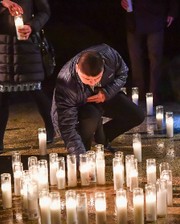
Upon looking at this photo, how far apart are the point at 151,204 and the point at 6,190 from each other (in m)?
1.36

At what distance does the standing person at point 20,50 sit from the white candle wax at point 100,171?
55.9 inches

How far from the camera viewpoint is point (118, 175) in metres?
7.11

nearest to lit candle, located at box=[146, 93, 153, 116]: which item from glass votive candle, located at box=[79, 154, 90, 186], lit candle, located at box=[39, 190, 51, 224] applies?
glass votive candle, located at box=[79, 154, 90, 186]

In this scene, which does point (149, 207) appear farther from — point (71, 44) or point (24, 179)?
point (71, 44)

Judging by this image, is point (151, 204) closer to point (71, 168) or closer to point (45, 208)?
point (45, 208)

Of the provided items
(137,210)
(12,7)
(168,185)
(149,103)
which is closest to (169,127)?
(149,103)

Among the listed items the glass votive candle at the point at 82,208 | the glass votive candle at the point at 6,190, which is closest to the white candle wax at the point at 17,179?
the glass votive candle at the point at 6,190

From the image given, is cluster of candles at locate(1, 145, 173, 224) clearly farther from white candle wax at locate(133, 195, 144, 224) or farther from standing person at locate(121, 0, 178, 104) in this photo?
standing person at locate(121, 0, 178, 104)

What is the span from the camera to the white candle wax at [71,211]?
621 cm

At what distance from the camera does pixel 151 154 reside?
8.26 m

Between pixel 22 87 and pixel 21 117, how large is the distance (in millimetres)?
2085

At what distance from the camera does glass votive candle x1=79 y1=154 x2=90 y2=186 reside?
7.21 metres

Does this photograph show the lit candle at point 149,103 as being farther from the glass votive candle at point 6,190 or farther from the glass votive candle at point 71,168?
the glass votive candle at point 6,190

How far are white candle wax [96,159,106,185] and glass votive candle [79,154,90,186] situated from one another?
0.36 feet
